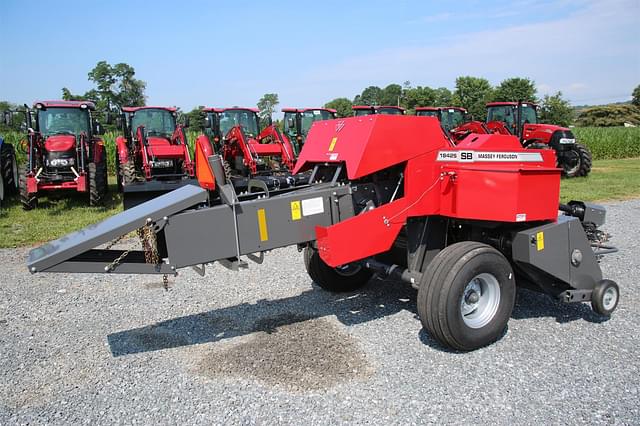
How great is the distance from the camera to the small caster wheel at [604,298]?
4.27m

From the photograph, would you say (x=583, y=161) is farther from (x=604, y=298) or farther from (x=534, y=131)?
(x=604, y=298)

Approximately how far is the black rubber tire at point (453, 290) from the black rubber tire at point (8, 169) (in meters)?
12.2

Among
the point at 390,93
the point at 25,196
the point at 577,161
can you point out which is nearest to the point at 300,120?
the point at 25,196

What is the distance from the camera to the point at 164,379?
3525mm

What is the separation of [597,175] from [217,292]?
1612cm

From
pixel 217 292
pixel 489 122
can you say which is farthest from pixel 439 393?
pixel 489 122

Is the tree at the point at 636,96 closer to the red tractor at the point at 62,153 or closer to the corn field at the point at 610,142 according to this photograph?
the corn field at the point at 610,142

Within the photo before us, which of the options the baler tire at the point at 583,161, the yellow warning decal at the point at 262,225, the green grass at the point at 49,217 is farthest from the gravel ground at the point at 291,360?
the baler tire at the point at 583,161

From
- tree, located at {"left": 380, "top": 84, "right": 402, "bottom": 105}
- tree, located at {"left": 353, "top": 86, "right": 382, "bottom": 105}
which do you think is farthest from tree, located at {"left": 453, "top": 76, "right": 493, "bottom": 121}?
tree, located at {"left": 353, "top": 86, "right": 382, "bottom": 105}

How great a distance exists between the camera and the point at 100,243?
330cm

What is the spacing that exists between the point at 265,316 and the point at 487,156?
2.45 metres

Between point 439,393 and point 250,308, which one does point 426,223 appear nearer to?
point 439,393

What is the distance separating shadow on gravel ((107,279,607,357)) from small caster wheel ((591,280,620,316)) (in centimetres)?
21

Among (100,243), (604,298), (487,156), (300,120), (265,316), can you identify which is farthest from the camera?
(300,120)
